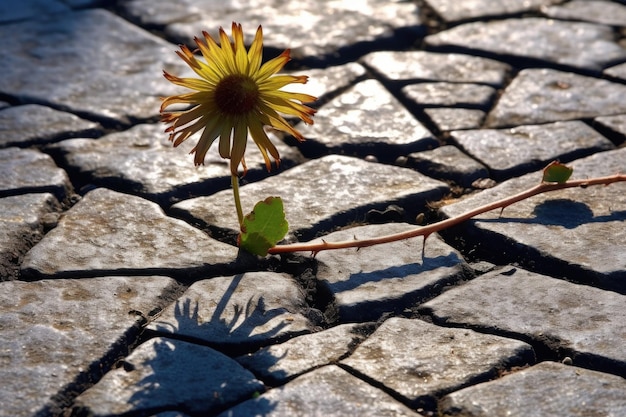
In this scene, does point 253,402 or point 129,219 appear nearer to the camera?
point 253,402

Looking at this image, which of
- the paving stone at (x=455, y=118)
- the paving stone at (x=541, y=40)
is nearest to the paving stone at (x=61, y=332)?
the paving stone at (x=455, y=118)

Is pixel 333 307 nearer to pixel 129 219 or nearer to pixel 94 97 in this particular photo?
pixel 129 219

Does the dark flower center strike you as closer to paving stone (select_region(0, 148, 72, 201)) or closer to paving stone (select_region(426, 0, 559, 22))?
paving stone (select_region(0, 148, 72, 201))

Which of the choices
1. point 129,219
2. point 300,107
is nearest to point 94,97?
point 129,219

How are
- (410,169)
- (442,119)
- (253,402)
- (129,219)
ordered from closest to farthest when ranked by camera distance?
1. (253,402)
2. (129,219)
3. (410,169)
4. (442,119)

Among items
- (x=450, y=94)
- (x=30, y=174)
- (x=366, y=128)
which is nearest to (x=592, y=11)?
(x=450, y=94)

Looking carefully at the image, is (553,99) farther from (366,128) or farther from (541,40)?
(366,128)

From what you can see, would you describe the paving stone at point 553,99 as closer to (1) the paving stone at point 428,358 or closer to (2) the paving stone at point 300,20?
(2) the paving stone at point 300,20
